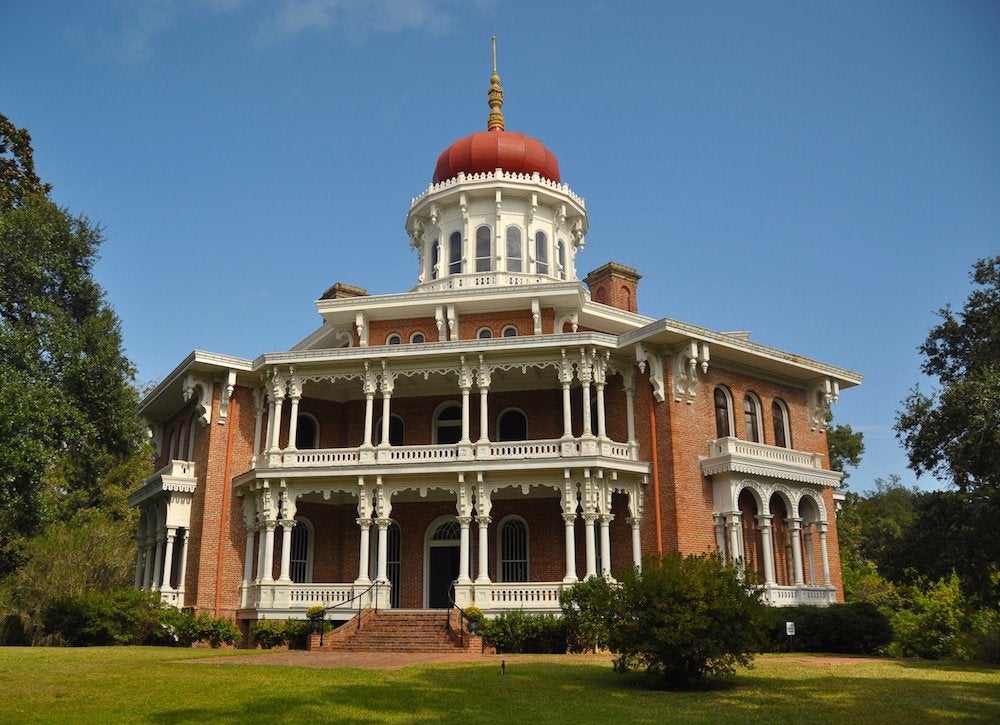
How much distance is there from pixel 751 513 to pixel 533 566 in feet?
23.8

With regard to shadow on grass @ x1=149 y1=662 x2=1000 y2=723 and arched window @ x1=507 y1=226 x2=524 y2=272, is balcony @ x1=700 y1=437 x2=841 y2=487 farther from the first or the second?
arched window @ x1=507 y1=226 x2=524 y2=272

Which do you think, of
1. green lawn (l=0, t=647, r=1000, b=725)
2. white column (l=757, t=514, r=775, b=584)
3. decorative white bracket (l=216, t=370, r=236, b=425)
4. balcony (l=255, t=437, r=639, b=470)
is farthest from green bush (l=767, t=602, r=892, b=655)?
decorative white bracket (l=216, t=370, r=236, b=425)

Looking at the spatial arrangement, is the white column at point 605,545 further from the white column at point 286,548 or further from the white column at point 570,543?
the white column at point 286,548

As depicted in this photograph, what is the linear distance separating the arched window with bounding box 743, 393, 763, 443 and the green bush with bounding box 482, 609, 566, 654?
10261 millimetres

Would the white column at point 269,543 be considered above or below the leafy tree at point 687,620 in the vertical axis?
above

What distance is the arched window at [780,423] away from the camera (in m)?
30.8

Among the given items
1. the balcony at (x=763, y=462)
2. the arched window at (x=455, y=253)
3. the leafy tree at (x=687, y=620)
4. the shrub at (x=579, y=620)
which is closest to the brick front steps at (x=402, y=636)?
the shrub at (x=579, y=620)

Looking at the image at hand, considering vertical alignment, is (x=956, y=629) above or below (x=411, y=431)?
below

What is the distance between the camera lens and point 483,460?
27031mm

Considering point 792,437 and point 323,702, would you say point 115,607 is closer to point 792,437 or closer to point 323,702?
point 323,702

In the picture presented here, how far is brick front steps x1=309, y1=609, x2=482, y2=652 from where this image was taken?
22984mm

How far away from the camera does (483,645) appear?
23172 mm

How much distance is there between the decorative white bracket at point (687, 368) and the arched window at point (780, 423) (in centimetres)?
446

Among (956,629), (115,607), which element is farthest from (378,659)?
(956,629)
